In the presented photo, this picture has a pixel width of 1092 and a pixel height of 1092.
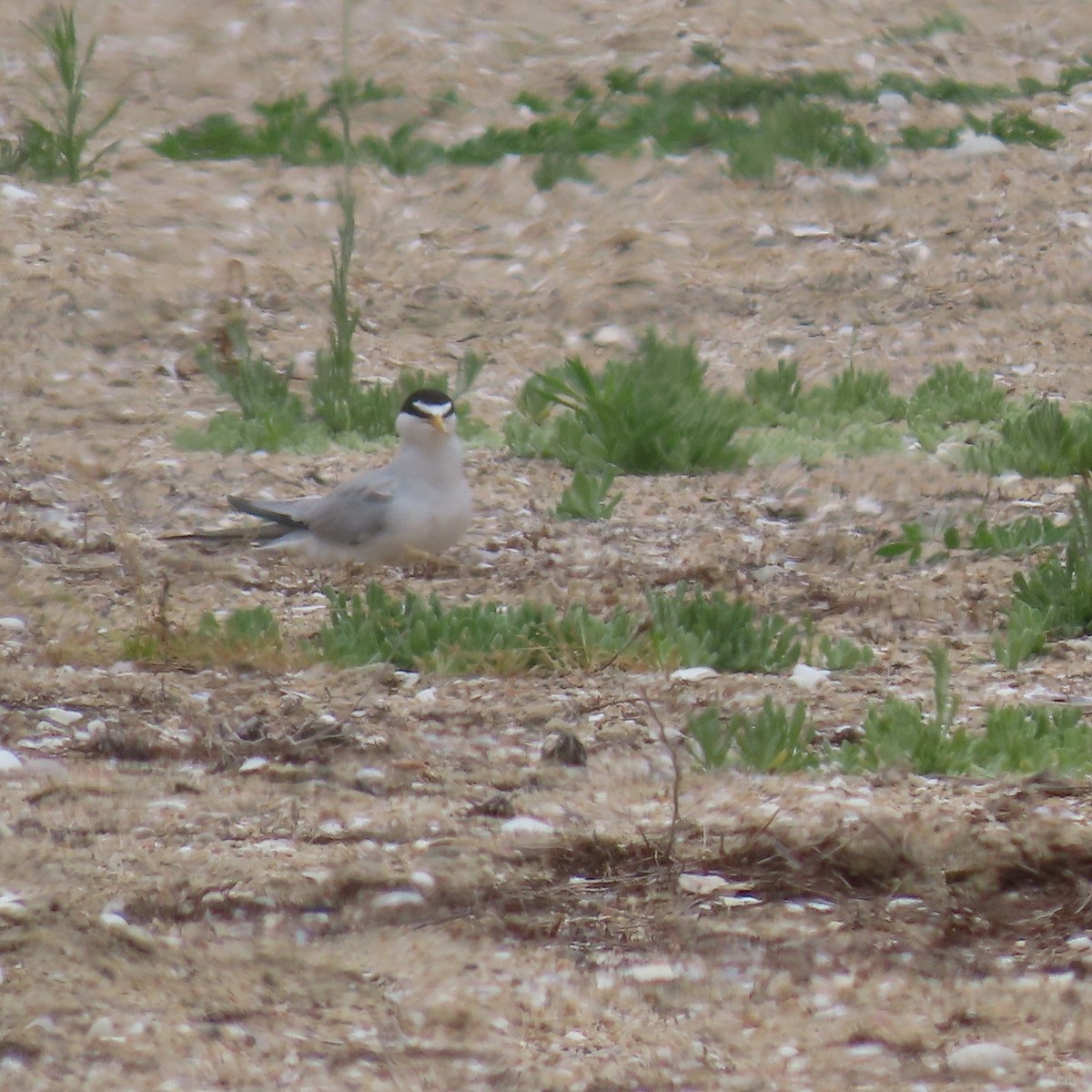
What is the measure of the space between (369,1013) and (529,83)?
10425mm

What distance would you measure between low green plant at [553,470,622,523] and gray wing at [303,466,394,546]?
33.9 inches

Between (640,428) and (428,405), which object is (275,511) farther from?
(640,428)

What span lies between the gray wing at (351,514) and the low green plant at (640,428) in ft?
4.84

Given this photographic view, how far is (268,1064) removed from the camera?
370cm

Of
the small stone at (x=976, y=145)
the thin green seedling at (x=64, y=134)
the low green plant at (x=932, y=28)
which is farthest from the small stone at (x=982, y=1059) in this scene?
the low green plant at (x=932, y=28)

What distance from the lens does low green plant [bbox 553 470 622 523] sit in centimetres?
803

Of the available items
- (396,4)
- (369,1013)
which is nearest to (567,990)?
(369,1013)

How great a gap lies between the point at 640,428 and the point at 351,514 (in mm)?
1797

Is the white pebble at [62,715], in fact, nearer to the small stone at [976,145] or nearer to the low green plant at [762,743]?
the low green plant at [762,743]

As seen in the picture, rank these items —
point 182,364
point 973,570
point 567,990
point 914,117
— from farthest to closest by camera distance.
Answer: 1. point 914,117
2. point 182,364
3. point 973,570
4. point 567,990

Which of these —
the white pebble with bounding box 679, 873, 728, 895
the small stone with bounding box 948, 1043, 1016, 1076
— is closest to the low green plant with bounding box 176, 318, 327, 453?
the white pebble with bounding box 679, 873, 728, 895

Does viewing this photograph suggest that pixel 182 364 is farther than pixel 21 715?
Yes

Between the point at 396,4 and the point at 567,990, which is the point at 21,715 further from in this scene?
the point at 396,4

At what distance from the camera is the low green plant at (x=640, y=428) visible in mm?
8805
